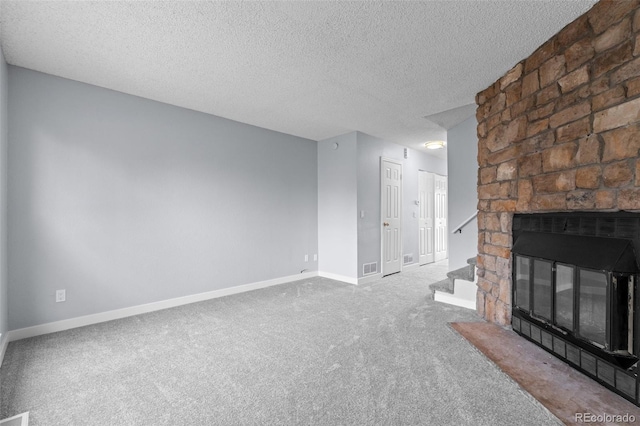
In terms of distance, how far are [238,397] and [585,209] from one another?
2500 mm

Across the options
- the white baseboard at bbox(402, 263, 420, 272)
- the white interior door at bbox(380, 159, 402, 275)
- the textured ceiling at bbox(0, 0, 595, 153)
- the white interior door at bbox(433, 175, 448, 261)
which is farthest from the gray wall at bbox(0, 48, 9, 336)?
the white interior door at bbox(433, 175, 448, 261)

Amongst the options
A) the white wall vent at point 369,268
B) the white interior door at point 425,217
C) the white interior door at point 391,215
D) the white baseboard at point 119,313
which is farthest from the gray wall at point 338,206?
the white interior door at point 425,217

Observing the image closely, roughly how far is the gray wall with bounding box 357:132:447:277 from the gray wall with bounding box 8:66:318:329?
1312 mm

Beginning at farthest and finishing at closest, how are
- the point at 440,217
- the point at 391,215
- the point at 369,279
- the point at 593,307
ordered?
the point at 440,217
the point at 391,215
the point at 369,279
the point at 593,307

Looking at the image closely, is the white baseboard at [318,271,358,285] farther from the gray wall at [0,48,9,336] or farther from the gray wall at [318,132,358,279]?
the gray wall at [0,48,9,336]

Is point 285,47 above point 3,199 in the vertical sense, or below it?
above

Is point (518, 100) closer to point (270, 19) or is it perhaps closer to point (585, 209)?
point (585, 209)

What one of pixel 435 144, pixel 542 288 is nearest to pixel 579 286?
pixel 542 288

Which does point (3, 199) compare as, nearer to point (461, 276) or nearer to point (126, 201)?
point (126, 201)

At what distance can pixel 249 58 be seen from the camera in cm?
252

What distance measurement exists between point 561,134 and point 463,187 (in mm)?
1920

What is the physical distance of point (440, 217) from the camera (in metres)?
6.94

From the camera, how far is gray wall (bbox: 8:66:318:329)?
2.70 meters

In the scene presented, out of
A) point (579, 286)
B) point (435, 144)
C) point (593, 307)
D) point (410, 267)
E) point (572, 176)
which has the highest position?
point (435, 144)
